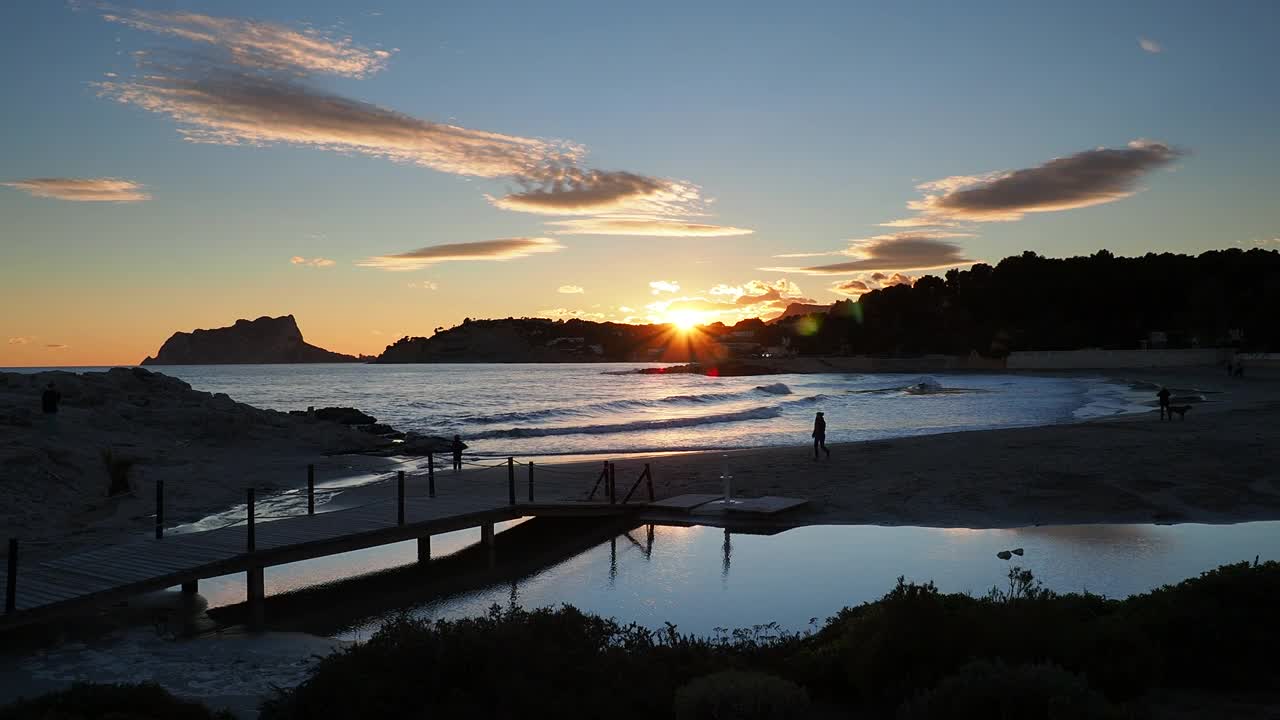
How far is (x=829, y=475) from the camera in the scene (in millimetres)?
24969

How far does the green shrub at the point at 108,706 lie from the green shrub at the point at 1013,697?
5.25m

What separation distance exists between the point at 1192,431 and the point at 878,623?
27483mm

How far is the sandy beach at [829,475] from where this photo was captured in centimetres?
1988

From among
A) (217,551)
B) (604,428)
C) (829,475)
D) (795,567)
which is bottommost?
(604,428)

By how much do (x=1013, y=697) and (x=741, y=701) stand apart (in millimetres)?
1847

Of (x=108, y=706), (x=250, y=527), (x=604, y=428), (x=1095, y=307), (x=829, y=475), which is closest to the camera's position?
(x=108, y=706)

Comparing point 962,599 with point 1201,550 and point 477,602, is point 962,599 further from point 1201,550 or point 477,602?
point 1201,550

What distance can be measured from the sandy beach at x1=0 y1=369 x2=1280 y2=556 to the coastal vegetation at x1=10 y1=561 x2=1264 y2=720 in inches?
412

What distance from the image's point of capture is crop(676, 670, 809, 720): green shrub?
648 cm

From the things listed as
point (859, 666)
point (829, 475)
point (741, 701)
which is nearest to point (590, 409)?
point (829, 475)

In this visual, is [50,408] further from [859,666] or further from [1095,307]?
[1095,307]

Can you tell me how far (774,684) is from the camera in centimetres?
677

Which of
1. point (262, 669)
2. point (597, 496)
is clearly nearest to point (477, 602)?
point (262, 669)

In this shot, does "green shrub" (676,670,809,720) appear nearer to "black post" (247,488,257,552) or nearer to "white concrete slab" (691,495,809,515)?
"black post" (247,488,257,552)
